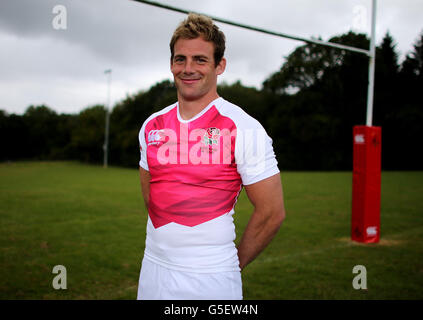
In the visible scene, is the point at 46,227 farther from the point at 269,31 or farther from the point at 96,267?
the point at 269,31

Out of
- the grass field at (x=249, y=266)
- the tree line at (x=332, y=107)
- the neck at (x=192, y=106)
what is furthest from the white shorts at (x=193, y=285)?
the tree line at (x=332, y=107)

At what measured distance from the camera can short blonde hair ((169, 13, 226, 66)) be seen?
6.06 ft

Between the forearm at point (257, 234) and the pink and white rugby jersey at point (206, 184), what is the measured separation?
0.46 ft

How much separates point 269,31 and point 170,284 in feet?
13.0

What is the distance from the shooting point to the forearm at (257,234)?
1.88 metres

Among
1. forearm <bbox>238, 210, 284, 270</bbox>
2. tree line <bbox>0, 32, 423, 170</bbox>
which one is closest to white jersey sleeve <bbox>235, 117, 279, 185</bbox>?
forearm <bbox>238, 210, 284, 270</bbox>

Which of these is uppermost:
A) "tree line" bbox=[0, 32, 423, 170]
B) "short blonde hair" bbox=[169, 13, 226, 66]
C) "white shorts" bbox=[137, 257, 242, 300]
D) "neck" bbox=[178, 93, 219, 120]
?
"tree line" bbox=[0, 32, 423, 170]

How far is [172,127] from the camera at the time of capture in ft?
6.31

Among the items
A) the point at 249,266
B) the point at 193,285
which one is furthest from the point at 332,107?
the point at 193,285

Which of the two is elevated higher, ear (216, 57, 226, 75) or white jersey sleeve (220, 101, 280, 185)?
ear (216, 57, 226, 75)

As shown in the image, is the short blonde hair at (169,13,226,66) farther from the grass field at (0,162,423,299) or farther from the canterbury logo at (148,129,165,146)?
the grass field at (0,162,423,299)

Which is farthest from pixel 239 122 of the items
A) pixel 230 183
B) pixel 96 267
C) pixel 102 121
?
pixel 102 121

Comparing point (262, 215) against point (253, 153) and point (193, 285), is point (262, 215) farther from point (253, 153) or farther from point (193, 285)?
point (193, 285)
